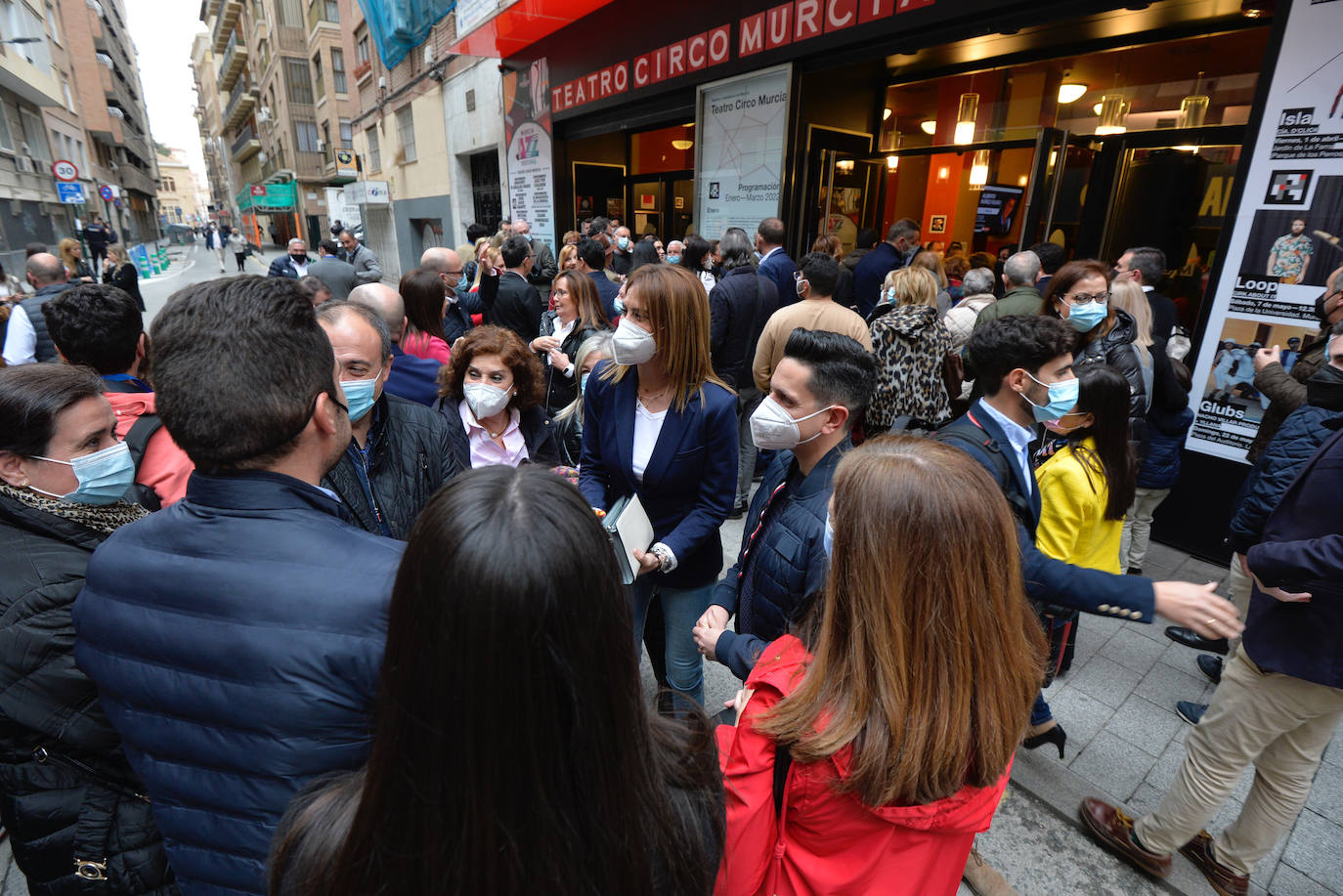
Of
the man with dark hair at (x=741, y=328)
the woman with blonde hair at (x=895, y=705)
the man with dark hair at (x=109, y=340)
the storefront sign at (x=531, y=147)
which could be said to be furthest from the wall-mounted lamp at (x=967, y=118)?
the man with dark hair at (x=109, y=340)

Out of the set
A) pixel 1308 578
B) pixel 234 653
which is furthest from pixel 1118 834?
pixel 234 653

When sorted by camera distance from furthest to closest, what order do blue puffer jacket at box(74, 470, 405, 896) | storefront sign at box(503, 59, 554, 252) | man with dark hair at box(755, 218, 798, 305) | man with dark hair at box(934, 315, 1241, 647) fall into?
storefront sign at box(503, 59, 554, 252)
man with dark hair at box(755, 218, 798, 305)
man with dark hair at box(934, 315, 1241, 647)
blue puffer jacket at box(74, 470, 405, 896)

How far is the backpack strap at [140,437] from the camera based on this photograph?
2.01 metres

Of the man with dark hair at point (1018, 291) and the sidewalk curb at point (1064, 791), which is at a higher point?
the man with dark hair at point (1018, 291)

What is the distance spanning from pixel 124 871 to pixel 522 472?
1.48 m

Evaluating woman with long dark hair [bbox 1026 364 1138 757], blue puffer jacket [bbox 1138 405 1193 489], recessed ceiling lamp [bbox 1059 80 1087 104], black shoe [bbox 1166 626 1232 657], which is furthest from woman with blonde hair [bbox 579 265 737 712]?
recessed ceiling lamp [bbox 1059 80 1087 104]

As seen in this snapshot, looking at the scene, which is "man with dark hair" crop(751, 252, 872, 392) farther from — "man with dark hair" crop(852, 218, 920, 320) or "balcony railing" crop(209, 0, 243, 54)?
"balcony railing" crop(209, 0, 243, 54)

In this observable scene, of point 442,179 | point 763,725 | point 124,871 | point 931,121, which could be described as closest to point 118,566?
point 124,871

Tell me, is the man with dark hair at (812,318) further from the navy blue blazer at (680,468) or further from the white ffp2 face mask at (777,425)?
the white ffp2 face mask at (777,425)

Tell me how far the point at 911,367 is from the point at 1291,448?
83.4 inches

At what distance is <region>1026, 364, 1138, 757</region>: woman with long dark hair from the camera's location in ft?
7.89

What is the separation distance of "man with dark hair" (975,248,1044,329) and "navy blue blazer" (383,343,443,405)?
12.6 ft

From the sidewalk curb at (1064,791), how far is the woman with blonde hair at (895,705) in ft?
6.03

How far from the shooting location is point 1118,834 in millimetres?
2393
